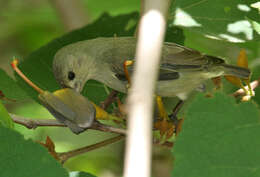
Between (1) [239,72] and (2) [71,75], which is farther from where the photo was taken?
(2) [71,75]

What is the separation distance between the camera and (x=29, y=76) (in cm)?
327

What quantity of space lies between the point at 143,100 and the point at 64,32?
4.35 meters

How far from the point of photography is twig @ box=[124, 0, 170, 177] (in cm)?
108

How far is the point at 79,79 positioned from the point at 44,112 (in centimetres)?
185

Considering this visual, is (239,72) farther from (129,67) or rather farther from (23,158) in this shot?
(23,158)

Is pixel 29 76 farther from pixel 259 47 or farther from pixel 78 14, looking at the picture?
pixel 259 47

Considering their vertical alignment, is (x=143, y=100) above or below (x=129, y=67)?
below

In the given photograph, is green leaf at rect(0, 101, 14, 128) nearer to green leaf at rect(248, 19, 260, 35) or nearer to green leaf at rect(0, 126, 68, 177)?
green leaf at rect(0, 126, 68, 177)

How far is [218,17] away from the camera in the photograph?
298 cm

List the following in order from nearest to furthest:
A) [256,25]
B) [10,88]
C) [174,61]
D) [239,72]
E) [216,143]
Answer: [216,143] → [256,25] → [239,72] → [10,88] → [174,61]

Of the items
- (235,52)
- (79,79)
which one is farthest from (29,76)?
(235,52)

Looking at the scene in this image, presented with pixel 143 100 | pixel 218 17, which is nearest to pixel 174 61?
pixel 218 17

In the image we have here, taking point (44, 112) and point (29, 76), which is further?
point (44, 112)

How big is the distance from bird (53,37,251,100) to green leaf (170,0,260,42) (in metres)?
0.24
